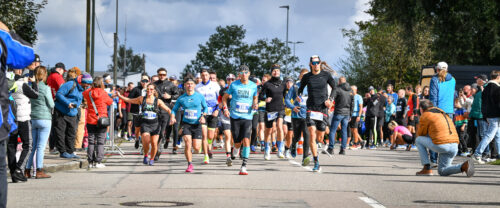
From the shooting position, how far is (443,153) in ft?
39.9

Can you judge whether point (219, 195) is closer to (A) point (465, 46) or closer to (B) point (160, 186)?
(B) point (160, 186)

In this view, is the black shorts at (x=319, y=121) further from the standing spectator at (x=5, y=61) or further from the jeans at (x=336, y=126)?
the standing spectator at (x=5, y=61)

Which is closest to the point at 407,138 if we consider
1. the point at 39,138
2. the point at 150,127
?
the point at 150,127

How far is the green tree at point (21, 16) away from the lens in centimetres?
3416

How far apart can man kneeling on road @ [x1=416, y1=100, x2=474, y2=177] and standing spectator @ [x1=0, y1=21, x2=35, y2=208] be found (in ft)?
26.0

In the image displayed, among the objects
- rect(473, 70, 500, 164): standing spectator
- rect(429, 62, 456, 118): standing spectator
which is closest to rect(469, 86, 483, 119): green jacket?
rect(473, 70, 500, 164): standing spectator

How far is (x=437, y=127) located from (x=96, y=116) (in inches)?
234

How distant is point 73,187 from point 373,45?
140ft

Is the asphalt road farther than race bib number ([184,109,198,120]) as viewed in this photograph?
No

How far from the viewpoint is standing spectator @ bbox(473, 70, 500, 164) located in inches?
602

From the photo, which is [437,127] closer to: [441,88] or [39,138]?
[441,88]

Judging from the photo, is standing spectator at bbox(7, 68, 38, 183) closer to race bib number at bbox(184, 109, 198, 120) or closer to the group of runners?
the group of runners

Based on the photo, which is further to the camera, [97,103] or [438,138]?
[97,103]

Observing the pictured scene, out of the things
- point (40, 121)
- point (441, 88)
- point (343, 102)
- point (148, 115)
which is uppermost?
point (441, 88)
